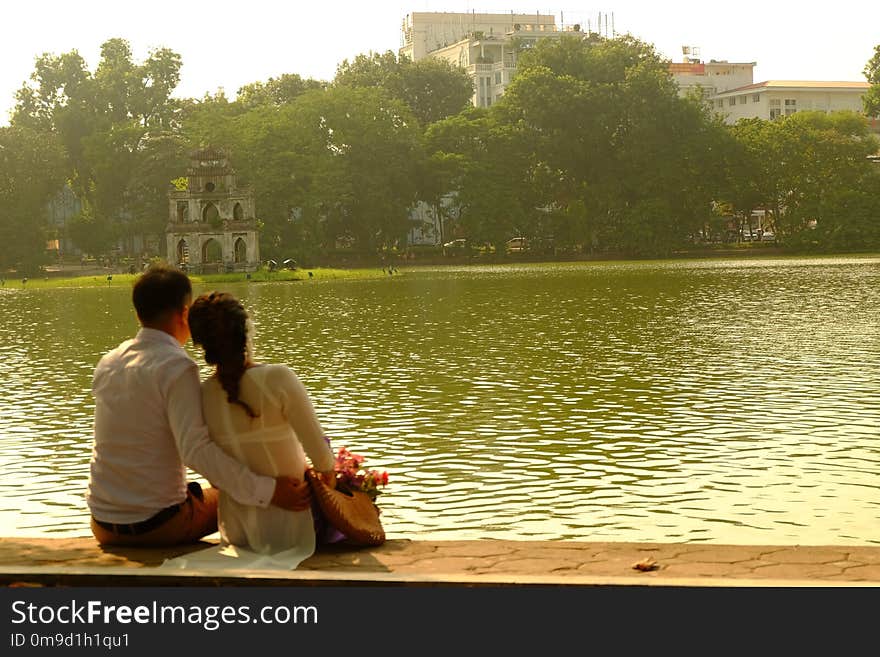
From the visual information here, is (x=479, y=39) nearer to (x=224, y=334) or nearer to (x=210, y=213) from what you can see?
(x=210, y=213)

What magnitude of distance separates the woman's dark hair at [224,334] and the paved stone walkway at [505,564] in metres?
0.83

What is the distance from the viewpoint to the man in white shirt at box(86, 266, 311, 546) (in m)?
6.04

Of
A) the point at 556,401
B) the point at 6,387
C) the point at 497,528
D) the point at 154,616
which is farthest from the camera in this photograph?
the point at 6,387

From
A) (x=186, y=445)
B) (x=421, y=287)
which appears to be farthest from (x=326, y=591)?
(x=421, y=287)

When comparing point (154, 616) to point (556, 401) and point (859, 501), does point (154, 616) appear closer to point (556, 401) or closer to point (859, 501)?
point (859, 501)

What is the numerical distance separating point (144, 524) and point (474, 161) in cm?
7694

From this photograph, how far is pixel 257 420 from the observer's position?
6.08 metres

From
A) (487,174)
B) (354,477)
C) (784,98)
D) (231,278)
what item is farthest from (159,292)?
(784,98)

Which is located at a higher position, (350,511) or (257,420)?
(257,420)

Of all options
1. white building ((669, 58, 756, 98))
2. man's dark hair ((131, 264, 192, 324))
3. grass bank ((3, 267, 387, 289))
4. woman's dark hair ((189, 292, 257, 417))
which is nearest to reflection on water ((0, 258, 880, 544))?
woman's dark hair ((189, 292, 257, 417))

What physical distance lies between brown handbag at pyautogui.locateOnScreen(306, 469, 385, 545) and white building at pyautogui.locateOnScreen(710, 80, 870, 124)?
128488 millimetres

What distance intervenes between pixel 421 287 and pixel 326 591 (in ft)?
139

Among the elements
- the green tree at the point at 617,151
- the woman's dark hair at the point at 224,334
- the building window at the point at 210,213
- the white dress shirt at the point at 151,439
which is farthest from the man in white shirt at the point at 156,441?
the green tree at the point at 617,151

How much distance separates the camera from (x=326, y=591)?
5.41 m
